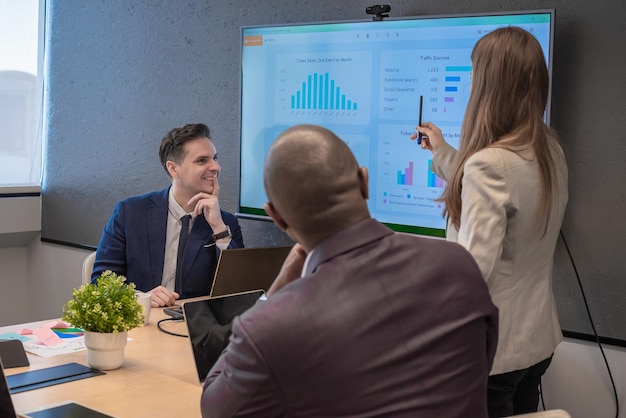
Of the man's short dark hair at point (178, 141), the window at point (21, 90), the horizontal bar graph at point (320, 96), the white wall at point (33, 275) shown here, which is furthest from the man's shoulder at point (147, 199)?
the window at point (21, 90)

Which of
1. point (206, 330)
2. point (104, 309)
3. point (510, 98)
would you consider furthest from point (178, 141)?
point (510, 98)

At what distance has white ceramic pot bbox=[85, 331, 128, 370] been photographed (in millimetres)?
2258

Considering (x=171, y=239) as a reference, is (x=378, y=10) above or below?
above

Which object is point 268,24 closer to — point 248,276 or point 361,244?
point 248,276

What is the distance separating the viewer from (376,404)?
1.32 meters

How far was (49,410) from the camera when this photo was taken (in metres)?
1.92

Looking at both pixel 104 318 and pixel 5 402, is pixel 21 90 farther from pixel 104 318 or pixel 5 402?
pixel 5 402

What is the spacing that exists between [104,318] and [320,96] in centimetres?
171

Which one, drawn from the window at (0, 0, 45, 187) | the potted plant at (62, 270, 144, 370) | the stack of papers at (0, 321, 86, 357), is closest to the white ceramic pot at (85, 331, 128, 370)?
the potted plant at (62, 270, 144, 370)

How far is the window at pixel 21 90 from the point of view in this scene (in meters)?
5.01

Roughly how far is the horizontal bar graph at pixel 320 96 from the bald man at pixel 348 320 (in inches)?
85.1

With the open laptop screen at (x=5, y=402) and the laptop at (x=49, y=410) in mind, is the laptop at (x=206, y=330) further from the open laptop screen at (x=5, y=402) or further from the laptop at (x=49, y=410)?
the open laptop screen at (x=5, y=402)

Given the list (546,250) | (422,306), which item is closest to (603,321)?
(546,250)

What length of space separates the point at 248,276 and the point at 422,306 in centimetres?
153
